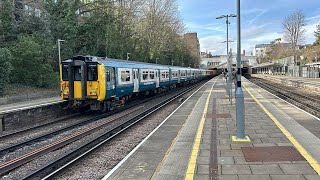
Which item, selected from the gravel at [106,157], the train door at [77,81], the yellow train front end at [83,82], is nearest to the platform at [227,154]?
the gravel at [106,157]

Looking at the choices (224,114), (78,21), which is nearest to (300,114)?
(224,114)

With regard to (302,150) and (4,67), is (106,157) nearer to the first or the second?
(302,150)

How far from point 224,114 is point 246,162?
25.2ft

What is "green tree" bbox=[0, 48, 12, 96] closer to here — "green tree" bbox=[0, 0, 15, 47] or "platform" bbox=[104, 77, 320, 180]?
"green tree" bbox=[0, 0, 15, 47]

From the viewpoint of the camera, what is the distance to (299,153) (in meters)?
7.27

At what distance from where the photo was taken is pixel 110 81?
57.2 feet

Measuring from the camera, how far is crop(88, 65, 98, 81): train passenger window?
645 inches

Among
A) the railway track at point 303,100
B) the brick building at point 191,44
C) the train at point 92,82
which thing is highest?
the brick building at point 191,44


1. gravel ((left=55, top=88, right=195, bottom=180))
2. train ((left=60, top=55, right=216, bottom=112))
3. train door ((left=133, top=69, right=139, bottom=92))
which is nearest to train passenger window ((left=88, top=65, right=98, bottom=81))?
train ((left=60, top=55, right=216, bottom=112))

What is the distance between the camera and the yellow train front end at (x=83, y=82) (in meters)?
16.4

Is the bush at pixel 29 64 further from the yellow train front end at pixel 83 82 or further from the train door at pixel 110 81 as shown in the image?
the train door at pixel 110 81

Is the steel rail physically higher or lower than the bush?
lower

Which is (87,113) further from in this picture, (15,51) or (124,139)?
(15,51)

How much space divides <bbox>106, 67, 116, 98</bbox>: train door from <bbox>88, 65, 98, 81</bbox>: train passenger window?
79 cm
